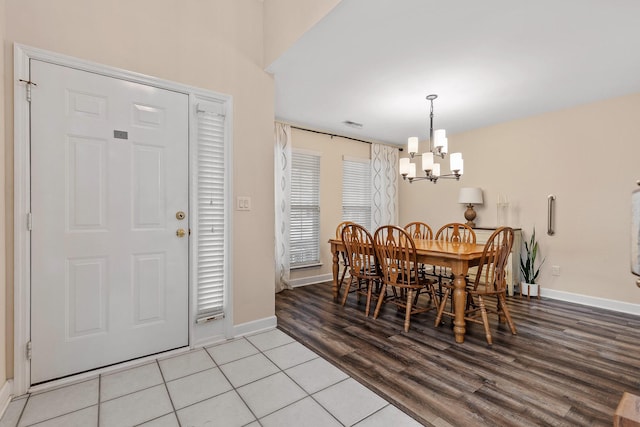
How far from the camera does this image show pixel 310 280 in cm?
462

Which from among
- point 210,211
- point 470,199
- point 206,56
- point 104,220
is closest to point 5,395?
point 104,220

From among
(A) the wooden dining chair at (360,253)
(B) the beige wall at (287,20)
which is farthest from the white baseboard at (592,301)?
(B) the beige wall at (287,20)

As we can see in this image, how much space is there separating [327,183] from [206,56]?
2.73 metres

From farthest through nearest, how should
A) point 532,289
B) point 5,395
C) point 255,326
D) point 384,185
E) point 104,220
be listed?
point 384,185
point 532,289
point 255,326
point 104,220
point 5,395

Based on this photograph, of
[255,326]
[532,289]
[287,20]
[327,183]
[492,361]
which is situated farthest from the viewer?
[327,183]

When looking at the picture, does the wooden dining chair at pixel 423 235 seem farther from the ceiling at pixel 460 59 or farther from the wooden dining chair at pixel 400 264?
the ceiling at pixel 460 59

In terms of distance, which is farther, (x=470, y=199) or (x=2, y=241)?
(x=470, y=199)

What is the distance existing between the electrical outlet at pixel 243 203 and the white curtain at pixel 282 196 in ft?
5.07

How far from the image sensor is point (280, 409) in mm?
1646

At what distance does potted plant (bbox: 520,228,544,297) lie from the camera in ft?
12.8

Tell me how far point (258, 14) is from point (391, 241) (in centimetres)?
245

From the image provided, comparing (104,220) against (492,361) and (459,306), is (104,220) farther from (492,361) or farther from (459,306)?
(492,361)

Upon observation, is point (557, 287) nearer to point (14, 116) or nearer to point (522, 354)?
point (522, 354)

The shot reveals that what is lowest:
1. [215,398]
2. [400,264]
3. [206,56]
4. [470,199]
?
[215,398]
